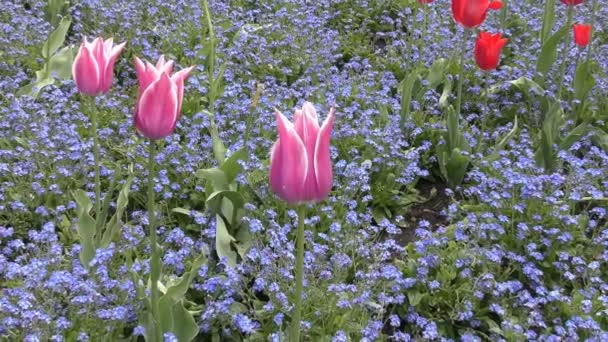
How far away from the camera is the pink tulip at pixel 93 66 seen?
2.35m

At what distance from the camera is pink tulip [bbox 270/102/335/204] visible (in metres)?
1.54

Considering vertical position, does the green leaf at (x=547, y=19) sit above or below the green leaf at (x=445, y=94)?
above

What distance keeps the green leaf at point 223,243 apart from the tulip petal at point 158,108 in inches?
37.9

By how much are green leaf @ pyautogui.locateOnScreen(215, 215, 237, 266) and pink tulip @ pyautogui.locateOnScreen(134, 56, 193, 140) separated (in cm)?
97

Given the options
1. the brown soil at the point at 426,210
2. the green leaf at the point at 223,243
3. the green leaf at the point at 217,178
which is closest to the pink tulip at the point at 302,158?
the green leaf at the point at 223,243

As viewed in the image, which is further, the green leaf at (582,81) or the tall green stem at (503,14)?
the tall green stem at (503,14)

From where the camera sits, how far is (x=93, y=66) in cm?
235

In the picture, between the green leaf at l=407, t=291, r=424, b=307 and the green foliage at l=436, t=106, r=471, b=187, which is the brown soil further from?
the green leaf at l=407, t=291, r=424, b=307

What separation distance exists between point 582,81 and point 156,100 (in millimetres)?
2570

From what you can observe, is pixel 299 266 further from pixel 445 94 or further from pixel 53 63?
pixel 53 63

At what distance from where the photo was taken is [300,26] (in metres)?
4.52

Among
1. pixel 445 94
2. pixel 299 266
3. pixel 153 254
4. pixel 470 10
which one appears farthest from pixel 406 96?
pixel 299 266

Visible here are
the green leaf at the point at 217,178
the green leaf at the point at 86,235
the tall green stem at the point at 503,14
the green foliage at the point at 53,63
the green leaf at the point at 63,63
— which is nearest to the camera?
the green leaf at the point at 86,235

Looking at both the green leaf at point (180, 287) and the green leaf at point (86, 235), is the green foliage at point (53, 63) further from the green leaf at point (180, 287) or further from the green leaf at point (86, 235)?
the green leaf at point (180, 287)
